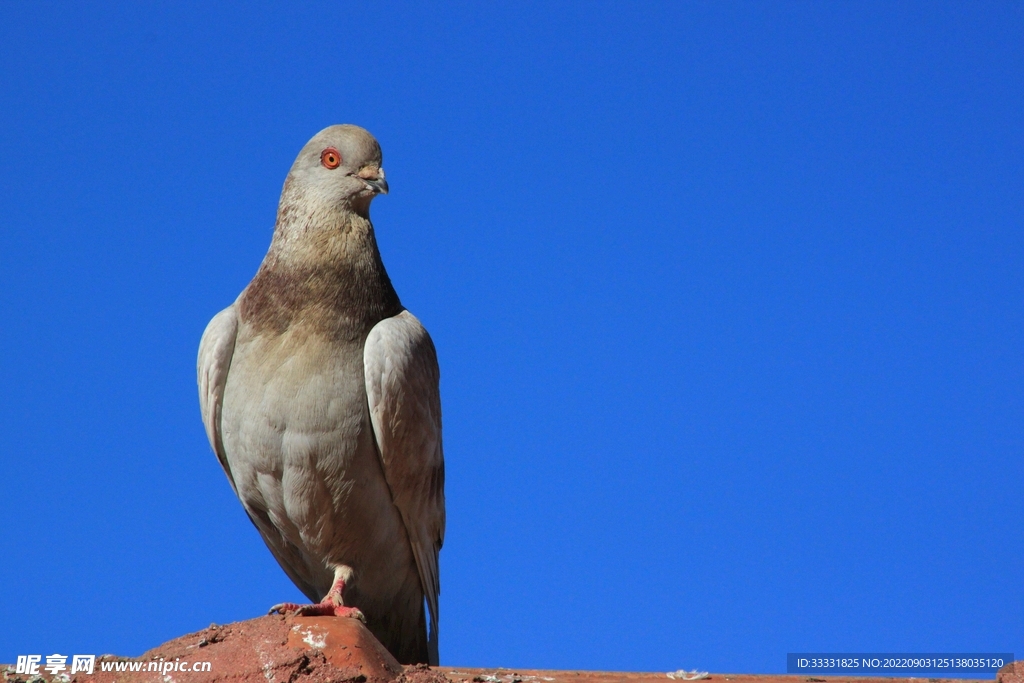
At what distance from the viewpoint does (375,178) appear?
6.94 m

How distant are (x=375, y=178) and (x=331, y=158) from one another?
0.33 m

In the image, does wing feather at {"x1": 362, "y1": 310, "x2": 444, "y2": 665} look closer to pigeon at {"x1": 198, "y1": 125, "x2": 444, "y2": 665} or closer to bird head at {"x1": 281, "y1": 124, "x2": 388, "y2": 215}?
pigeon at {"x1": 198, "y1": 125, "x2": 444, "y2": 665}

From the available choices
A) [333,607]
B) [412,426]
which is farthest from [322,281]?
[333,607]

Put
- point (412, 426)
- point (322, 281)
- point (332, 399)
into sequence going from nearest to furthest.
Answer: point (332, 399) < point (322, 281) < point (412, 426)

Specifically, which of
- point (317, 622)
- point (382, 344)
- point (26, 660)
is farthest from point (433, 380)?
point (26, 660)

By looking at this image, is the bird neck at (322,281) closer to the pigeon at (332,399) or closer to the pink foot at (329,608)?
the pigeon at (332,399)

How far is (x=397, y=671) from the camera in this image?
4973mm

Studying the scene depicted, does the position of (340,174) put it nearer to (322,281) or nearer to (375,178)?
(375,178)

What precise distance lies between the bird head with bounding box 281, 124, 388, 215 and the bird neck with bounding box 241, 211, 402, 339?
0.35ft

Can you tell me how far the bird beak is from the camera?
22.6ft

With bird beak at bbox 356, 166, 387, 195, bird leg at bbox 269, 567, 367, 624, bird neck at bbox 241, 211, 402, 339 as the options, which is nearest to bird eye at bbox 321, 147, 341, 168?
bird beak at bbox 356, 166, 387, 195

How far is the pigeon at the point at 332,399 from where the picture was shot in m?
6.53

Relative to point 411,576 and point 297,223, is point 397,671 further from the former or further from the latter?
point 297,223

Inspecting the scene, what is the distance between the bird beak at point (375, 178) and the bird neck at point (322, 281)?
231 millimetres
